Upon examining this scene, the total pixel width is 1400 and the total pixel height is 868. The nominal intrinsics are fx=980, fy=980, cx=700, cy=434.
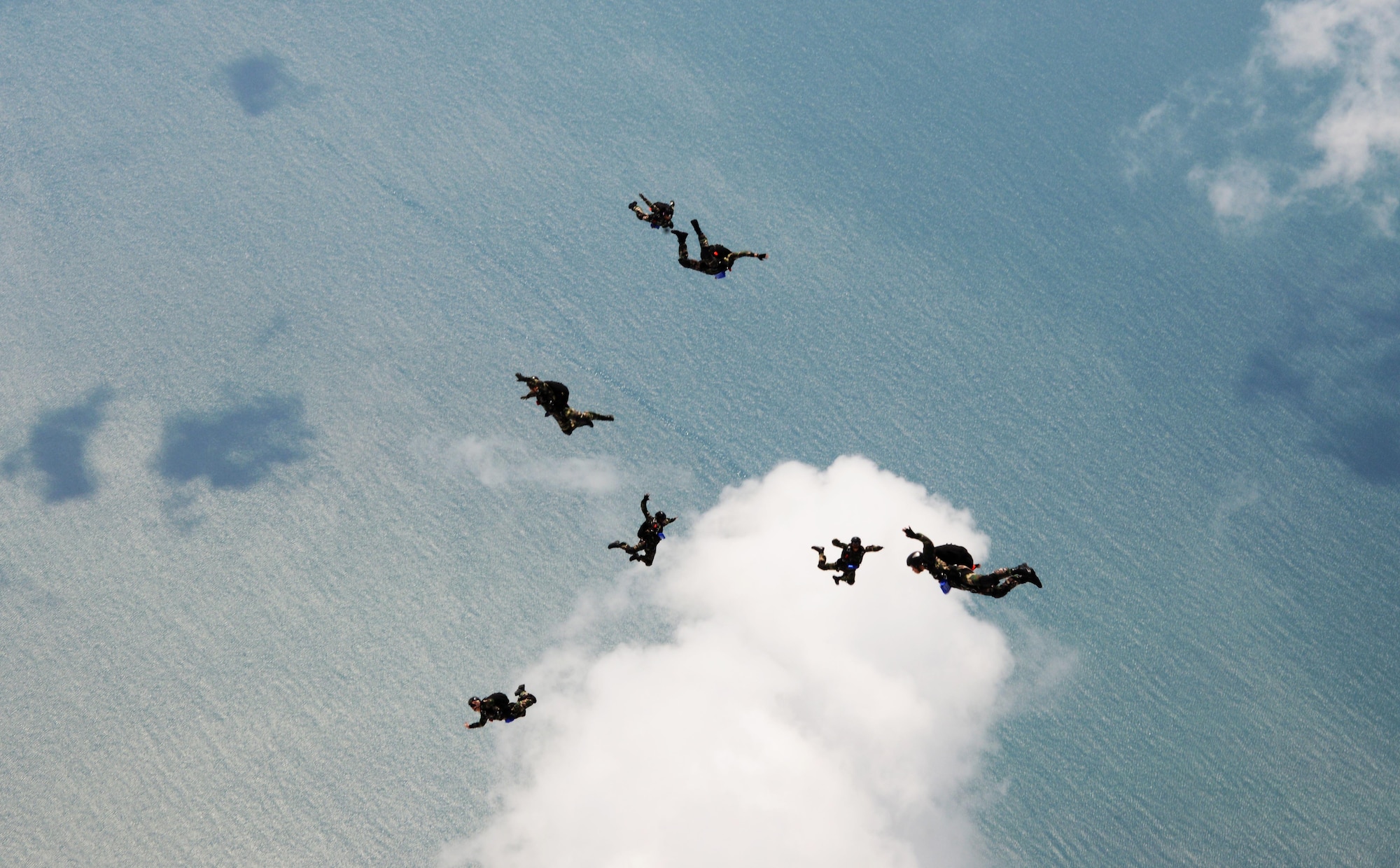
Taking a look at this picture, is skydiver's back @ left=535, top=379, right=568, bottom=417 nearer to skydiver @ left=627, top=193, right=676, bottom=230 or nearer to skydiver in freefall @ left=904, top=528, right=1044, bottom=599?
skydiver @ left=627, top=193, right=676, bottom=230

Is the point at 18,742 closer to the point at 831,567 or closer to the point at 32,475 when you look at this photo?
the point at 32,475

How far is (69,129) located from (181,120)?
9251 mm

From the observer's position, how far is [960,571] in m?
41.1

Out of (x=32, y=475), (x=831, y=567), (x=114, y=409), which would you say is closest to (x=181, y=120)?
(x=114, y=409)

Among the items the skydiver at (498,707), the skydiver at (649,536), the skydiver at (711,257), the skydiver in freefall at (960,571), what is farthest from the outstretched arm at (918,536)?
the skydiver at (498,707)

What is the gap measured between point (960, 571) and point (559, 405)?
18.8 m

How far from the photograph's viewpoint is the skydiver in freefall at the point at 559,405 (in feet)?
141

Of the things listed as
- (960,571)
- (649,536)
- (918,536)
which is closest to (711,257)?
(649,536)

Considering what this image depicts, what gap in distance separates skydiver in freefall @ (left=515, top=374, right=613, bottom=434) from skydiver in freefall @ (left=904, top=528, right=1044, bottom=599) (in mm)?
14686

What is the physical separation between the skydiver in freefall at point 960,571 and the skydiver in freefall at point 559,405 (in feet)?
48.2

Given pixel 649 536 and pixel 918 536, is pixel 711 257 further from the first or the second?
pixel 918 536

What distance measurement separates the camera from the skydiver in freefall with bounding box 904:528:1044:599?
40.8 meters

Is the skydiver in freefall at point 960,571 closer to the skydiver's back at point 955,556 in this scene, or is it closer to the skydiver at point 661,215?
the skydiver's back at point 955,556

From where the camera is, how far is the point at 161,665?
6381 centimetres
